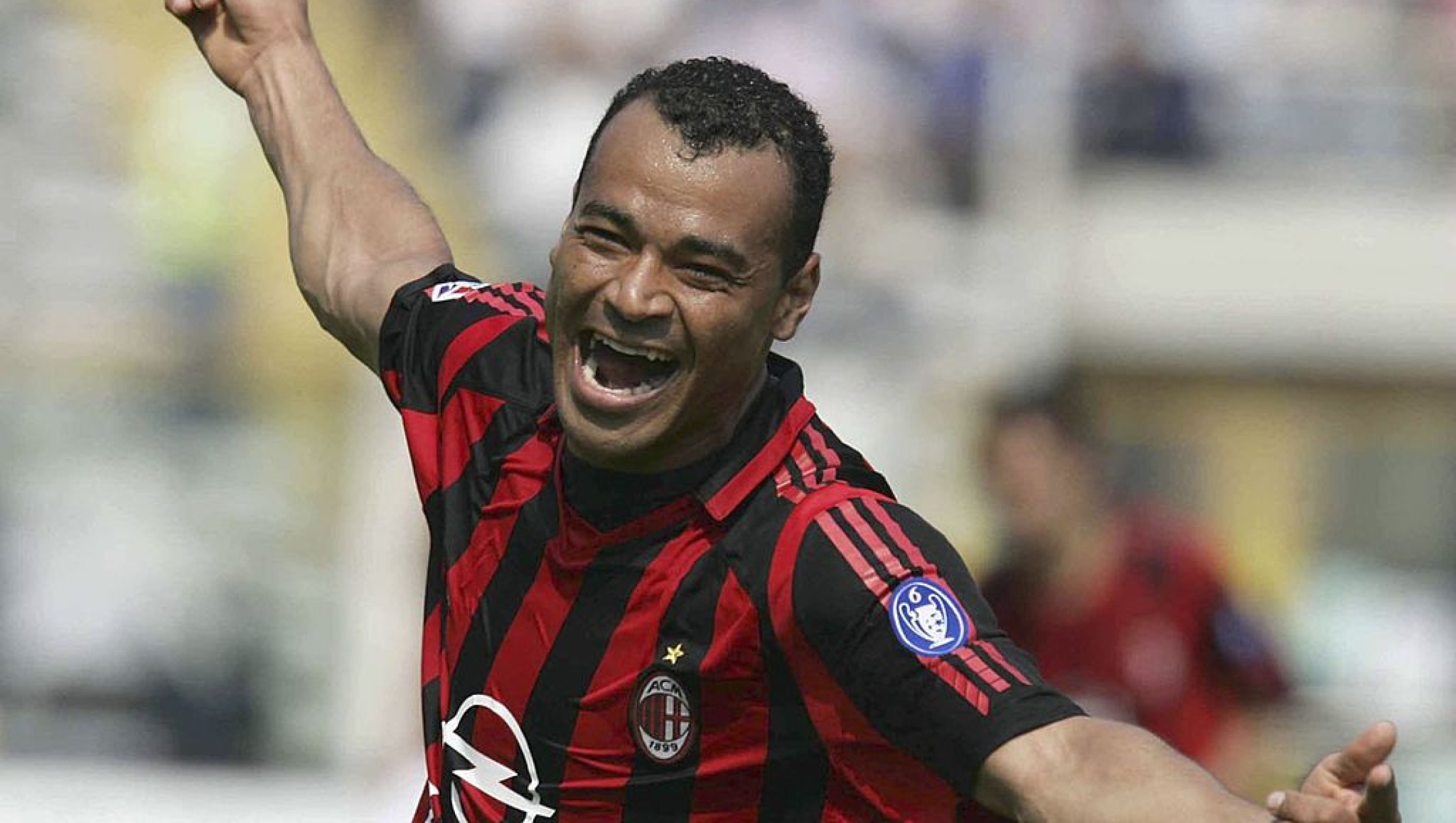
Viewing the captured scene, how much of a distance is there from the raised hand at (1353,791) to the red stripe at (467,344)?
5.07 ft

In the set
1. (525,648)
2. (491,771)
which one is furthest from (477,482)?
(491,771)

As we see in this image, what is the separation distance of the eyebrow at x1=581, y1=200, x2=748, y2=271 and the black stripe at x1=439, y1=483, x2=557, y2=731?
1.46 ft

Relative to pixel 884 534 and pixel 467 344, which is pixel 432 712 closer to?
pixel 467 344

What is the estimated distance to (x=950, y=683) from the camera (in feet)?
9.60

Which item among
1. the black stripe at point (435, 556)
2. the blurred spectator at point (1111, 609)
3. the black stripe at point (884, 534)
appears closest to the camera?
the black stripe at point (884, 534)

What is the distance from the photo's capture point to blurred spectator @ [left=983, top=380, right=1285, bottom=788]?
6.77m

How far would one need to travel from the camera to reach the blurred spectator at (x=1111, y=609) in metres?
6.77

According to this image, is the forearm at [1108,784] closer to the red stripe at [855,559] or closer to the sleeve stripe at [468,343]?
the red stripe at [855,559]

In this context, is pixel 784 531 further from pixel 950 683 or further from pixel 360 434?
pixel 360 434

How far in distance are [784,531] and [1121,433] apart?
38.4ft

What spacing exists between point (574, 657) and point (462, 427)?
0.53 metres

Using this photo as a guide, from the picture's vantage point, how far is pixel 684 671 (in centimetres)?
316

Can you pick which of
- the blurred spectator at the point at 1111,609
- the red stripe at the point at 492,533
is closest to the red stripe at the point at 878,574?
the red stripe at the point at 492,533

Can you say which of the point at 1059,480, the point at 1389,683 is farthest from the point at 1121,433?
the point at 1059,480
